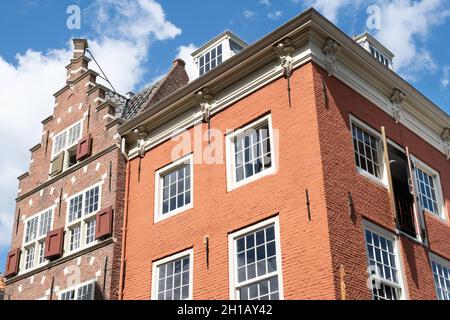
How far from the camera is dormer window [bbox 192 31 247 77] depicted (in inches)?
739

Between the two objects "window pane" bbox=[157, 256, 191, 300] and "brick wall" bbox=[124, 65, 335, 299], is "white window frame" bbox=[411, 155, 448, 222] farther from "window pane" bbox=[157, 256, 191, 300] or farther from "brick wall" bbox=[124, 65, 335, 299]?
"window pane" bbox=[157, 256, 191, 300]

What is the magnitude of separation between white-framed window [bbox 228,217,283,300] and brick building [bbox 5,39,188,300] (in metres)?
4.25

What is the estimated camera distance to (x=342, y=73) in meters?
15.2

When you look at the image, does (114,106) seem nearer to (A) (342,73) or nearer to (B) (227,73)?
(B) (227,73)

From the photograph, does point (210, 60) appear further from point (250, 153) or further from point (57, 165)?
point (57, 165)

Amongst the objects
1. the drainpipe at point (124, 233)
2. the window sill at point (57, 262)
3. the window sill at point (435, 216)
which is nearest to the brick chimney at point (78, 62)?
the drainpipe at point (124, 233)

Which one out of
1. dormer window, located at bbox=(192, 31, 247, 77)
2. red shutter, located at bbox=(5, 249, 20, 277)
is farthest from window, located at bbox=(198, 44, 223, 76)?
red shutter, located at bbox=(5, 249, 20, 277)

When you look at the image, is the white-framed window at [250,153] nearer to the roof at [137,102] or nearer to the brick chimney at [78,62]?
the roof at [137,102]

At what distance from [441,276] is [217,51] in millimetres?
9162

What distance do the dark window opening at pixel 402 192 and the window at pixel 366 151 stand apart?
449 mm

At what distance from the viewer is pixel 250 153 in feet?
49.6

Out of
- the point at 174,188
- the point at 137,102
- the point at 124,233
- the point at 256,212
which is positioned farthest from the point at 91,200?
the point at 256,212
